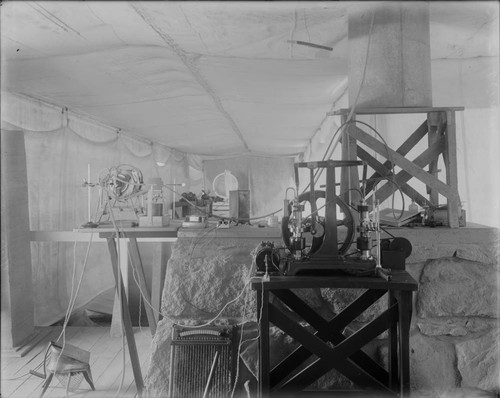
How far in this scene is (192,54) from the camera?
8.91 feet

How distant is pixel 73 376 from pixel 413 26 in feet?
9.59

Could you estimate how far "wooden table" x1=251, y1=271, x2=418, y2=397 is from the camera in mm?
1529

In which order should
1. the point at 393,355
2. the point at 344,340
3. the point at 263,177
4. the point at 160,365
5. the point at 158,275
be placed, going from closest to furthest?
the point at 344,340, the point at 393,355, the point at 160,365, the point at 158,275, the point at 263,177

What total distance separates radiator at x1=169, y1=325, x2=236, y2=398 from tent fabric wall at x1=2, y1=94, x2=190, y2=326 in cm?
183

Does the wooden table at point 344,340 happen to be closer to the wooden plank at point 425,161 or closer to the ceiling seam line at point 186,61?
the wooden plank at point 425,161

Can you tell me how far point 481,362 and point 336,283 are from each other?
3.23 feet

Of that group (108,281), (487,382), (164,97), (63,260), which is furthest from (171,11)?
(108,281)

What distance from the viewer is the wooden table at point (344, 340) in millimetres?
1529

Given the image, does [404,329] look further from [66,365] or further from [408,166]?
[66,365]

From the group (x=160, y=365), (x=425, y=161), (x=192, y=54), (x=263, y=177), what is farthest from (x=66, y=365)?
(x=263, y=177)

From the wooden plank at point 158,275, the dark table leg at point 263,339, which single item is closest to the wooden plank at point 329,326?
the dark table leg at point 263,339

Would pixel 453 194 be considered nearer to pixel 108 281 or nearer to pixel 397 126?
pixel 397 126

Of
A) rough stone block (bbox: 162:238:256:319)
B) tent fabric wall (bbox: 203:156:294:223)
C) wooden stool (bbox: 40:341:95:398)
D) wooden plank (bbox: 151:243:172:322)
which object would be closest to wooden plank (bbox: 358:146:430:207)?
rough stone block (bbox: 162:238:256:319)

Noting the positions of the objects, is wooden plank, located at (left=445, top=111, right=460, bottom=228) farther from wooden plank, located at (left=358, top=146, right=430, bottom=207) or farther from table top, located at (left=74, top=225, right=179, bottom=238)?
table top, located at (left=74, top=225, right=179, bottom=238)
